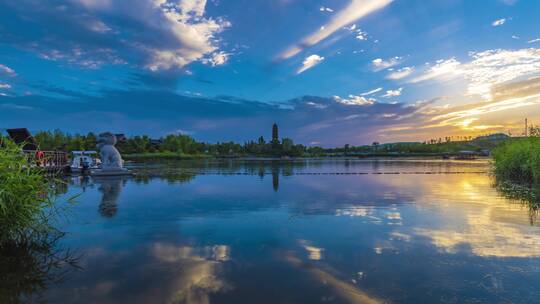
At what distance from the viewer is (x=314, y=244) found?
8719 millimetres

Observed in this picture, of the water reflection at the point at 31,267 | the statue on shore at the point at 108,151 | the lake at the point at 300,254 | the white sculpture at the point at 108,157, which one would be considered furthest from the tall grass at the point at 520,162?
the statue on shore at the point at 108,151

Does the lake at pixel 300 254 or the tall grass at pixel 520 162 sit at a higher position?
the tall grass at pixel 520 162

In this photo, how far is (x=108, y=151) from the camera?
30.1 meters

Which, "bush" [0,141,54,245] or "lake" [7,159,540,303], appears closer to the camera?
"lake" [7,159,540,303]

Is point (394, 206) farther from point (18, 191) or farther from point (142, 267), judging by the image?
point (18, 191)

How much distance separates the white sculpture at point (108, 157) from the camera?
97.6 feet

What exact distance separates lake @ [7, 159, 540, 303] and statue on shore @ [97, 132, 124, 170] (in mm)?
16923

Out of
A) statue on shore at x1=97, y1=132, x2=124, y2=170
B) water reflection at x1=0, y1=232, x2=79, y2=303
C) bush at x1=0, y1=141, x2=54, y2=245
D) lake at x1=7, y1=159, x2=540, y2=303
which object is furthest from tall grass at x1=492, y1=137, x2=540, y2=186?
statue on shore at x1=97, y1=132, x2=124, y2=170

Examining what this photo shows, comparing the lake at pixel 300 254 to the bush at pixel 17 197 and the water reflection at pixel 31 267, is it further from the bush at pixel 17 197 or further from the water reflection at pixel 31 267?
the bush at pixel 17 197

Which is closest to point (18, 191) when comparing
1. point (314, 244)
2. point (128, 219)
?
point (128, 219)

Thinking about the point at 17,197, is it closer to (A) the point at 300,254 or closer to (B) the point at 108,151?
(A) the point at 300,254

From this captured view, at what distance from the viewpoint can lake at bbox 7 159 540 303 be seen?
5.69 metres

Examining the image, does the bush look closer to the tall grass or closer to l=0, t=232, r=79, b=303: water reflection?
l=0, t=232, r=79, b=303: water reflection

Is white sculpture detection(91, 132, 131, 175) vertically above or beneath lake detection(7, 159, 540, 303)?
above
